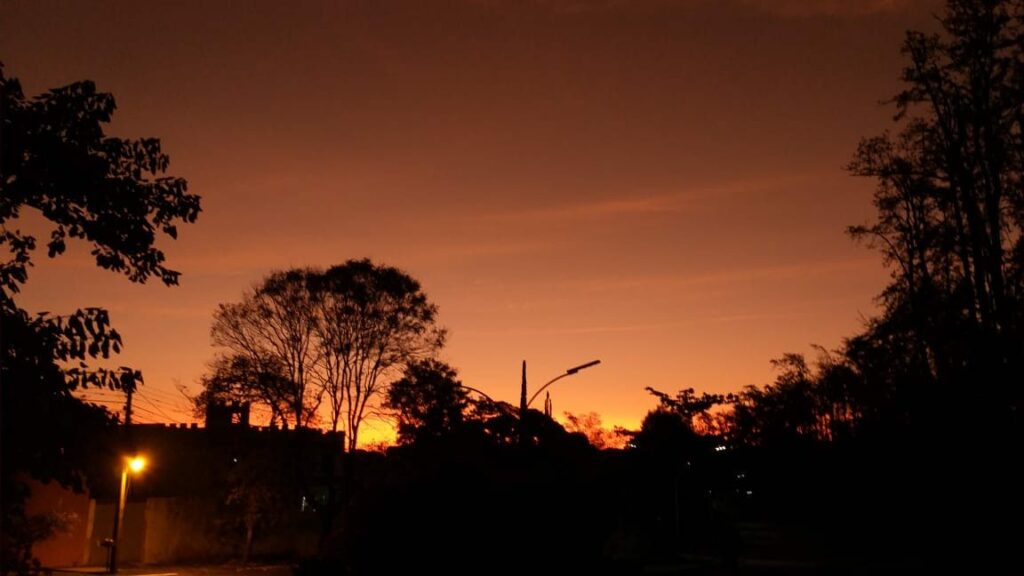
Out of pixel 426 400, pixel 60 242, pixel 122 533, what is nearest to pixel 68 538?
pixel 122 533

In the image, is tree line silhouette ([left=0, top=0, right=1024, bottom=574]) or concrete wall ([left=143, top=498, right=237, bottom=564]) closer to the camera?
tree line silhouette ([left=0, top=0, right=1024, bottom=574])

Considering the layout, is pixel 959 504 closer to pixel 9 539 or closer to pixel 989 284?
pixel 989 284

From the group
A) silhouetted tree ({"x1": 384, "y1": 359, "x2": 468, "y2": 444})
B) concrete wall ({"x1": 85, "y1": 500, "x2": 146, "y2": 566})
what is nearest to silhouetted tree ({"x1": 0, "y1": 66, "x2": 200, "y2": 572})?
silhouetted tree ({"x1": 384, "y1": 359, "x2": 468, "y2": 444})

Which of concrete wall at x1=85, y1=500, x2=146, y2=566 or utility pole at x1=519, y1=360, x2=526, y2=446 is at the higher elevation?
utility pole at x1=519, y1=360, x2=526, y2=446

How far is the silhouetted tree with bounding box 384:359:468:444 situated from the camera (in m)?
29.9

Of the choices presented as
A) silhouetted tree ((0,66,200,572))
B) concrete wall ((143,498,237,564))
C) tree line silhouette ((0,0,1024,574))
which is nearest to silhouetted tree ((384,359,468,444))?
tree line silhouette ((0,0,1024,574))

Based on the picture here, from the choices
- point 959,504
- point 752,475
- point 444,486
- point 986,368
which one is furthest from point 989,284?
point 752,475

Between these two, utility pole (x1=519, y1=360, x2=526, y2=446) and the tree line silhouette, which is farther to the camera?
utility pole (x1=519, y1=360, x2=526, y2=446)

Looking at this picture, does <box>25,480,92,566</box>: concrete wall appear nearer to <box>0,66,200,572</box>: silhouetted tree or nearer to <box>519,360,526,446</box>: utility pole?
<box>519,360,526,446</box>: utility pole

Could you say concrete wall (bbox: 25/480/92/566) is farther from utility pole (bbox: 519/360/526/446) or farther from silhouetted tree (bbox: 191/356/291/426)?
utility pole (bbox: 519/360/526/446)

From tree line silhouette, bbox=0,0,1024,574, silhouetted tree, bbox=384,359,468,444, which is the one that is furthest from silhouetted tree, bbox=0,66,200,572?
silhouetted tree, bbox=384,359,468,444

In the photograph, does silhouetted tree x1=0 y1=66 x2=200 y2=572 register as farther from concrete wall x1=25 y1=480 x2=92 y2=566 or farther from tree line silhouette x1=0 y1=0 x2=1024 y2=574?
concrete wall x1=25 y1=480 x2=92 y2=566

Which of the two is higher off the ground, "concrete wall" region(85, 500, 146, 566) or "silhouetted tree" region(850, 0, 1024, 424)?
"silhouetted tree" region(850, 0, 1024, 424)

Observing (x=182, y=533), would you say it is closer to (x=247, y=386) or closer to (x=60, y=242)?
(x=247, y=386)
